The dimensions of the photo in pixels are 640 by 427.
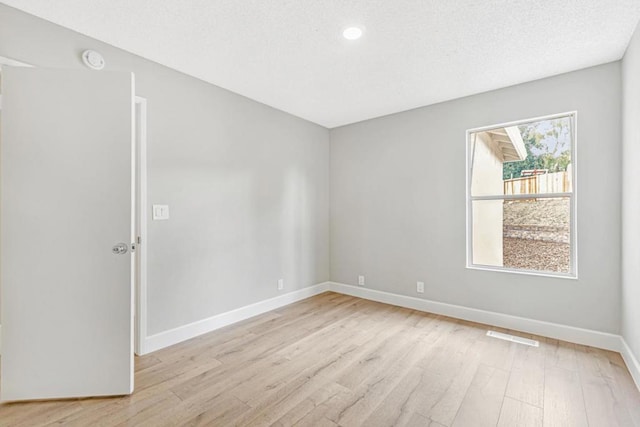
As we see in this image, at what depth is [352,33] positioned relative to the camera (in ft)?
7.14

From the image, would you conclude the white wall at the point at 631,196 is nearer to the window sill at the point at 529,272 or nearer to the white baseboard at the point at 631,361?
the white baseboard at the point at 631,361

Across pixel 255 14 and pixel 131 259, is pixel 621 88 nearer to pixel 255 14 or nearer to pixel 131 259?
pixel 255 14

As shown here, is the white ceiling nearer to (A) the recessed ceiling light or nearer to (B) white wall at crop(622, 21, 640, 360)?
(A) the recessed ceiling light

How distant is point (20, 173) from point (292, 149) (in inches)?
108

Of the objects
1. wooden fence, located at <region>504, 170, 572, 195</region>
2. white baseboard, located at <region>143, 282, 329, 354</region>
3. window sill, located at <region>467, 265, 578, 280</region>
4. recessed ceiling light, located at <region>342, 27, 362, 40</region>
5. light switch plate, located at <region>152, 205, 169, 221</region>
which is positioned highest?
recessed ceiling light, located at <region>342, 27, 362, 40</region>

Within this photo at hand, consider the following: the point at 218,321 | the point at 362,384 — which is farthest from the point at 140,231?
the point at 362,384

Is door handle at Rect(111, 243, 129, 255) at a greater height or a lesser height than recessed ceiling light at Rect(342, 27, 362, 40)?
lesser

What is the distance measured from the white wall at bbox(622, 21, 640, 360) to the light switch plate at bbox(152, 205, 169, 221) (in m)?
3.74

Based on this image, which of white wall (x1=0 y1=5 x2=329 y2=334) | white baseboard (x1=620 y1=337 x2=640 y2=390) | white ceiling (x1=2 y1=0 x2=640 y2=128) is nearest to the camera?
white ceiling (x1=2 y1=0 x2=640 y2=128)

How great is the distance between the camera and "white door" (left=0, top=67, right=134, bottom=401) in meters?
1.83

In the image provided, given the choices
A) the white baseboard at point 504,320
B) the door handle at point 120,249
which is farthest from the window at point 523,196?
the door handle at point 120,249

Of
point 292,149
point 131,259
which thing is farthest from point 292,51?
point 131,259

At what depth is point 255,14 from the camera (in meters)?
1.98

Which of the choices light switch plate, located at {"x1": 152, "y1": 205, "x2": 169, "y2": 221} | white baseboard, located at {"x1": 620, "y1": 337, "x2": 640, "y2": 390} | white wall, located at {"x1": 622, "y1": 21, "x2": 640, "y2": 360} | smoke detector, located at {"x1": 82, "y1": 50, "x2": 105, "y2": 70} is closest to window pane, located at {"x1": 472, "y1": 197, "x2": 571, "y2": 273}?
white wall, located at {"x1": 622, "y1": 21, "x2": 640, "y2": 360}
